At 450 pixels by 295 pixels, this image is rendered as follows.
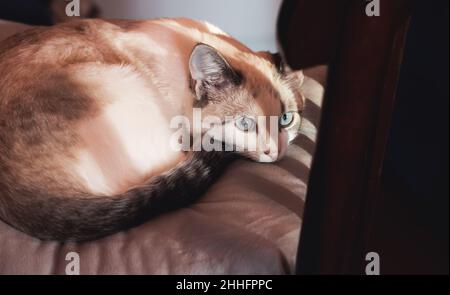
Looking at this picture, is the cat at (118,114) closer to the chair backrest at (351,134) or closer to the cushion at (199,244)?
the cushion at (199,244)

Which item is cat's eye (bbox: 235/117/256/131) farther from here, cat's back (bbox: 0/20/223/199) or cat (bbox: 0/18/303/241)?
cat's back (bbox: 0/20/223/199)

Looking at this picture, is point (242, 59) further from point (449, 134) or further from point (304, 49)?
point (449, 134)

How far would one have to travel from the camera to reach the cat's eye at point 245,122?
2.97 ft

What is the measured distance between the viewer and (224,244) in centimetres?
80

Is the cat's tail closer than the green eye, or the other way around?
the cat's tail

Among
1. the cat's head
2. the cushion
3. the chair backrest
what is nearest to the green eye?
the cat's head

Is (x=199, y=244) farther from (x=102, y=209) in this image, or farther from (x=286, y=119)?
(x=286, y=119)

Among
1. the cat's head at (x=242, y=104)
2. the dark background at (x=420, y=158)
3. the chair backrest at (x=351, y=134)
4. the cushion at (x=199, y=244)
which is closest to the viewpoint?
the chair backrest at (x=351, y=134)

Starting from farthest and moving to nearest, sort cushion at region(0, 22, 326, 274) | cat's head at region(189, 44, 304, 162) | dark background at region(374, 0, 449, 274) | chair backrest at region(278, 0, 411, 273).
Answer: cat's head at region(189, 44, 304, 162) → cushion at region(0, 22, 326, 274) → dark background at region(374, 0, 449, 274) → chair backrest at region(278, 0, 411, 273)

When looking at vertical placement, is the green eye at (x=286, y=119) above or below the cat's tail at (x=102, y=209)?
above

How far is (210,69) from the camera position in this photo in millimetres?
887

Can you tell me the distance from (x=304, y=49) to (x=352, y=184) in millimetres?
445

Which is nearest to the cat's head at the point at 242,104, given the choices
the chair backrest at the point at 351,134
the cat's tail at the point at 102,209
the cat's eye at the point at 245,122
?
the cat's eye at the point at 245,122

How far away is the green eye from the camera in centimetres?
95
